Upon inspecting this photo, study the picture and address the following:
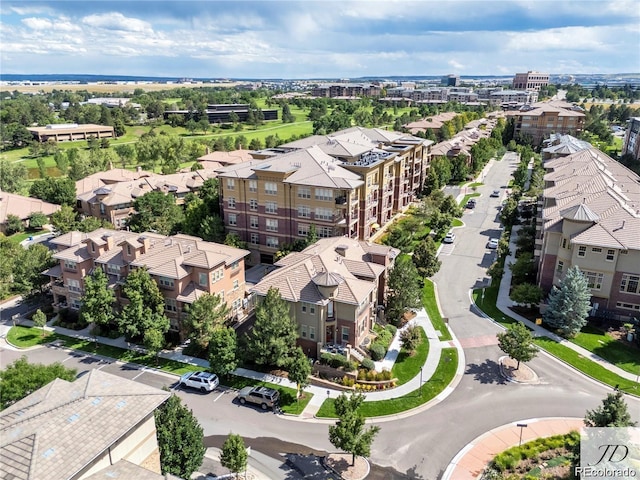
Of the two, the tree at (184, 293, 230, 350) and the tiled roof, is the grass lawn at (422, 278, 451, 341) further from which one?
the tiled roof

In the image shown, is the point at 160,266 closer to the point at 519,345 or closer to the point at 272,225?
the point at 272,225

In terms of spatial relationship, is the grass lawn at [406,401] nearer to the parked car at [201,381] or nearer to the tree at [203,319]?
the parked car at [201,381]

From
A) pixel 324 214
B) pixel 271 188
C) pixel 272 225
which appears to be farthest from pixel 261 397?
pixel 271 188

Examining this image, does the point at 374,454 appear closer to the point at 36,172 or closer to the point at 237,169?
the point at 237,169

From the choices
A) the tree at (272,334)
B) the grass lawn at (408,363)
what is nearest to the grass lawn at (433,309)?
the grass lawn at (408,363)

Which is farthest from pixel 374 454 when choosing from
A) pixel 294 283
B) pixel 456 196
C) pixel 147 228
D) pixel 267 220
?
pixel 456 196

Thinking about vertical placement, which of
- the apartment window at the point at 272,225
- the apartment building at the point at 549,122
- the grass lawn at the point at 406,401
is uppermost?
the apartment building at the point at 549,122
